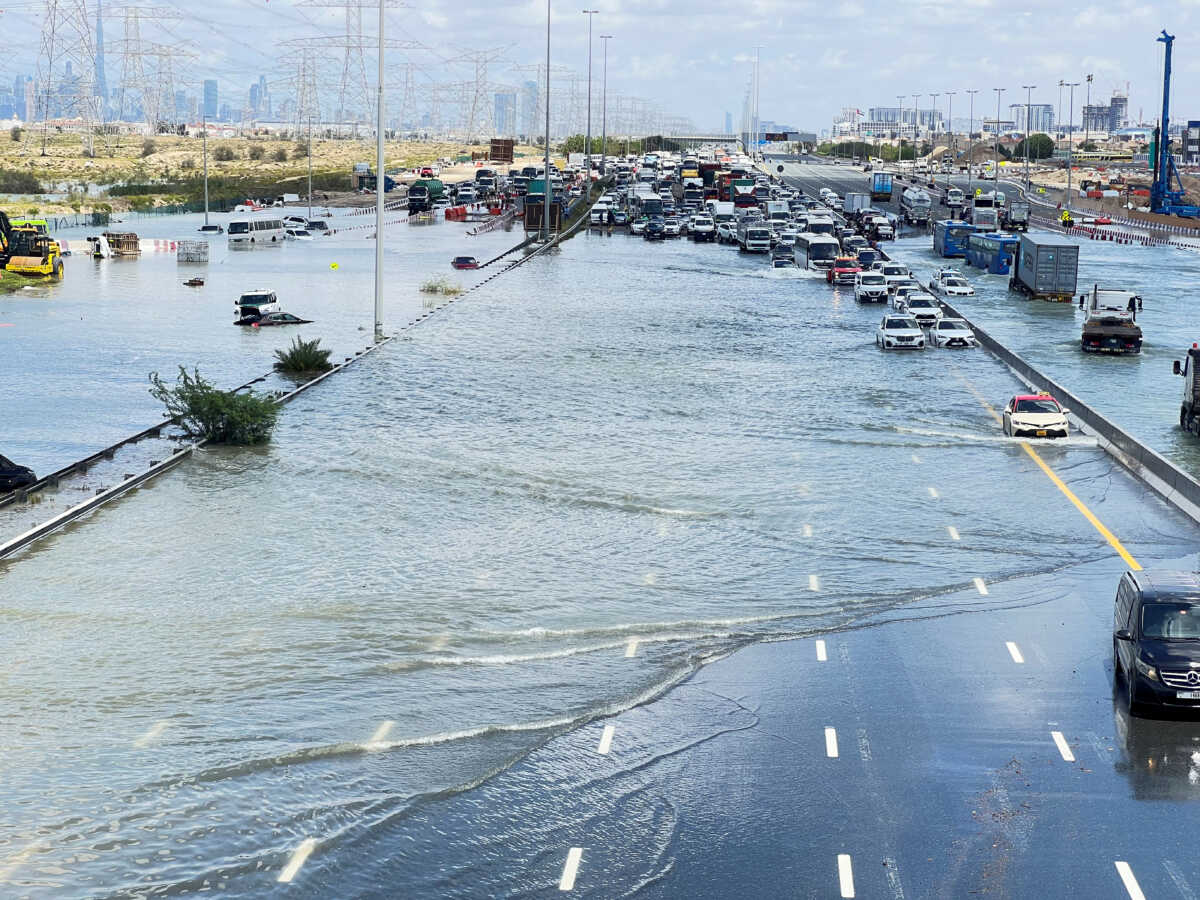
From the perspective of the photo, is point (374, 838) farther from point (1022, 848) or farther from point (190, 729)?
point (1022, 848)

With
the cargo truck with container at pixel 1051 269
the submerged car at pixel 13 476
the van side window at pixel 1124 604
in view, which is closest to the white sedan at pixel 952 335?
the cargo truck with container at pixel 1051 269

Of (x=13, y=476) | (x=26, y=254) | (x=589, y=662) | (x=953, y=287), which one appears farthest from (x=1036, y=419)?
(x=26, y=254)

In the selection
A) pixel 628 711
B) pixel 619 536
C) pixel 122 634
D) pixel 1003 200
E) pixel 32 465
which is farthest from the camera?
pixel 1003 200

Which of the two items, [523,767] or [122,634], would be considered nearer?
[523,767]

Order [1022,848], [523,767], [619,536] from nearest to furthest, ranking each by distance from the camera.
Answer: [1022,848] → [523,767] → [619,536]

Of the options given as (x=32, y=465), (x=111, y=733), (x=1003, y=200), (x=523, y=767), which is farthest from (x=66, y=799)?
(x=1003, y=200)

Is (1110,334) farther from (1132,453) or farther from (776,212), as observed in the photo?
(776,212)
